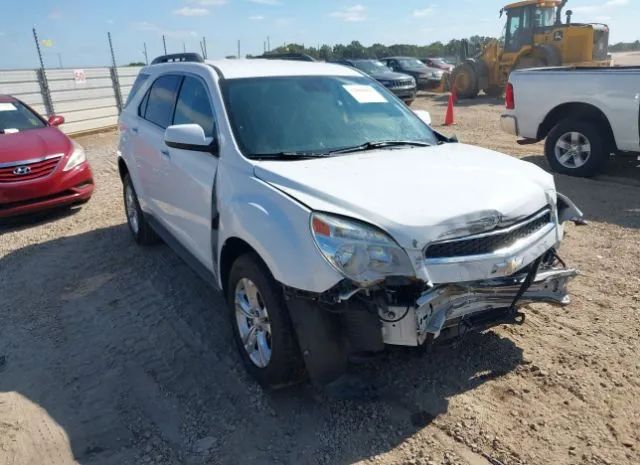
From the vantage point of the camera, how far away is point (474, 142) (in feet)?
36.6

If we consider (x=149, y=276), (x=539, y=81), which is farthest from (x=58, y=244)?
(x=539, y=81)

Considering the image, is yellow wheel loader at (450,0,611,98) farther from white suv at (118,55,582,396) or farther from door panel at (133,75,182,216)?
white suv at (118,55,582,396)

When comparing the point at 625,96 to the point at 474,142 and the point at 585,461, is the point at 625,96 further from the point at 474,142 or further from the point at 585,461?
the point at 585,461

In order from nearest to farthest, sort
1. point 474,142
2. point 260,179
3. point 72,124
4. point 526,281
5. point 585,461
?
point 585,461
point 526,281
point 260,179
point 474,142
point 72,124

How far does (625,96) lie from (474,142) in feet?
14.0

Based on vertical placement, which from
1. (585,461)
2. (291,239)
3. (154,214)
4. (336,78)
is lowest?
(585,461)

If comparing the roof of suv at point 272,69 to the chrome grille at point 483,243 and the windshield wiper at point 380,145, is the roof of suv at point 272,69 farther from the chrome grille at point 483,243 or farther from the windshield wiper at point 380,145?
the chrome grille at point 483,243

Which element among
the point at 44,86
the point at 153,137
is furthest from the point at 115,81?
the point at 153,137

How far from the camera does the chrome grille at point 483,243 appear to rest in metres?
2.53

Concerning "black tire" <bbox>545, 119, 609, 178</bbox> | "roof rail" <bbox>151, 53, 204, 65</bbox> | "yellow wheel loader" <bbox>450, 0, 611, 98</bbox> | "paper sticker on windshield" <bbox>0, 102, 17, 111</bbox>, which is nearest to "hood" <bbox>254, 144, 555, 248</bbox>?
"roof rail" <bbox>151, 53, 204, 65</bbox>

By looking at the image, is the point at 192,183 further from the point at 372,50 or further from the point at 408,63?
the point at 372,50

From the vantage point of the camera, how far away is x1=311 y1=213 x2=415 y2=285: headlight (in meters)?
2.45

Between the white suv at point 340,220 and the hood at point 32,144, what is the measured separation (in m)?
3.83

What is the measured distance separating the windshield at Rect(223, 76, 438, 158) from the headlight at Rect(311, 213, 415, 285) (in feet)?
3.19
